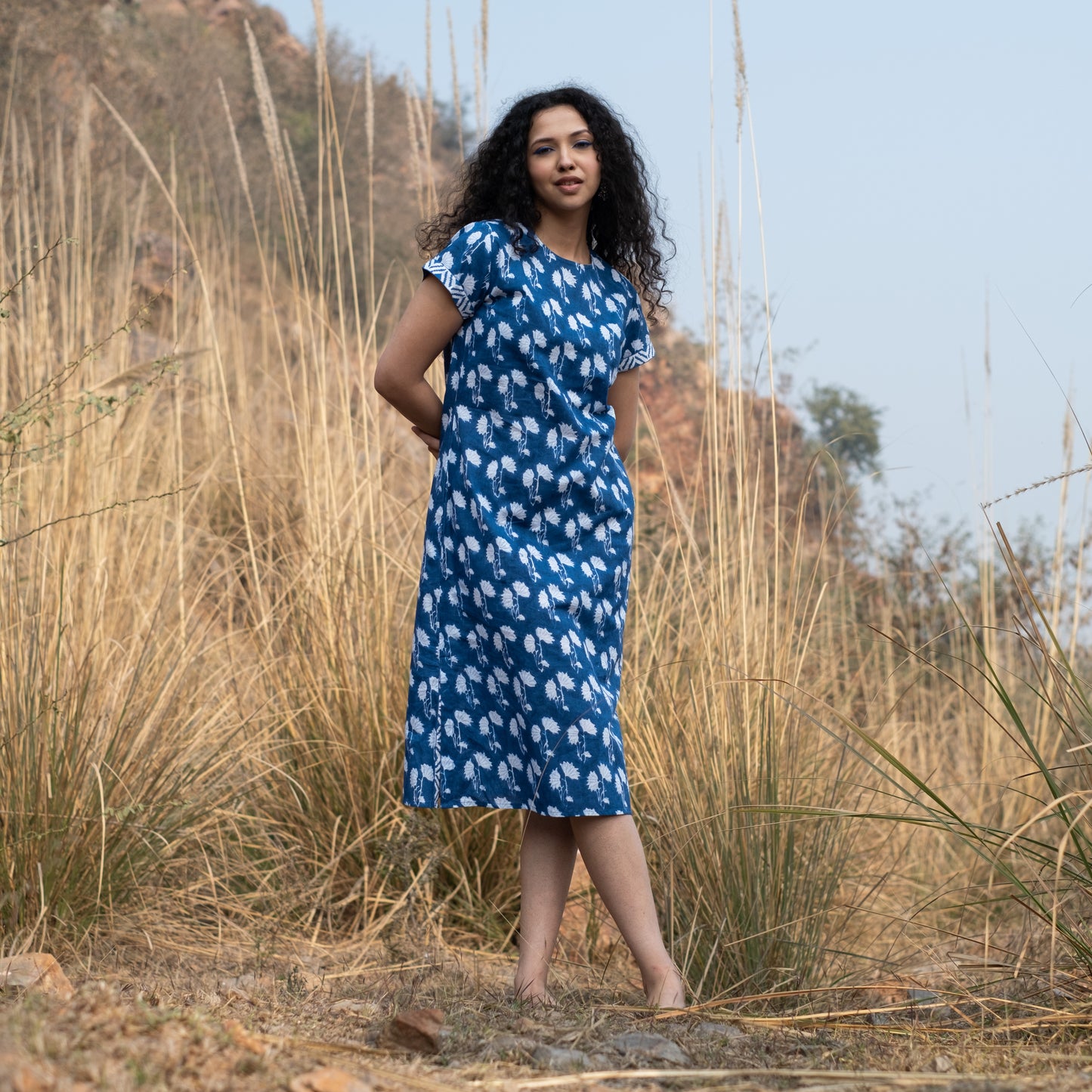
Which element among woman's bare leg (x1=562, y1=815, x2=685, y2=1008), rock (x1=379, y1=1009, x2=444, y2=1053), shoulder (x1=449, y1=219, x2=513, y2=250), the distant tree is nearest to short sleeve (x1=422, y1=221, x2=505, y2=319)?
shoulder (x1=449, y1=219, x2=513, y2=250)

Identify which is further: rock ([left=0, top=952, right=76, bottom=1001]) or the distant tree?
the distant tree

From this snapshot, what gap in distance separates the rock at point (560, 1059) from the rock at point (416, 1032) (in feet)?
0.43

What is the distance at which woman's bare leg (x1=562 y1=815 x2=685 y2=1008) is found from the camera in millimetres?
1880

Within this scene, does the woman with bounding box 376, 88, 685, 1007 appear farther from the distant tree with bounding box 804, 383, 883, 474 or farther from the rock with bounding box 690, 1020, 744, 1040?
the distant tree with bounding box 804, 383, 883, 474

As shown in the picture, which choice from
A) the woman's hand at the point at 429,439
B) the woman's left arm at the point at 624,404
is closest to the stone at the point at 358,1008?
the woman's hand at the point at 429,439

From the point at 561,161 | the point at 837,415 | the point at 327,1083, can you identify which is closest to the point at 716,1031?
the point at 327,1083

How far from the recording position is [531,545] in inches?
75.0

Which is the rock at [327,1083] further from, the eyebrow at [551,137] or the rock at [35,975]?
the eyebrow at [551,137]

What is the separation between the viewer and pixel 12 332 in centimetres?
370

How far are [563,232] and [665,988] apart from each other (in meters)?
→ 1.28

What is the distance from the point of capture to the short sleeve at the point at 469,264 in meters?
1.94

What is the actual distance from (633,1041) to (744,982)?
484 millimetres

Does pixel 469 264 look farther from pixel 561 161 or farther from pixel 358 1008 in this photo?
pixel 358 1008

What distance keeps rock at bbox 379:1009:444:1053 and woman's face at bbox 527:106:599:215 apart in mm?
1315
